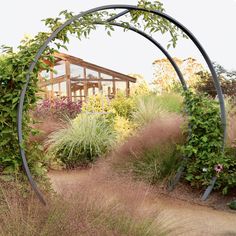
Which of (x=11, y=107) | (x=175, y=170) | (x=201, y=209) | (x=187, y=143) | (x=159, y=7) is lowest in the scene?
(x=201, y=209)

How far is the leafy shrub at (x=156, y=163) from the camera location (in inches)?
234

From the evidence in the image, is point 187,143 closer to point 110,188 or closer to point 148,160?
point 148,160

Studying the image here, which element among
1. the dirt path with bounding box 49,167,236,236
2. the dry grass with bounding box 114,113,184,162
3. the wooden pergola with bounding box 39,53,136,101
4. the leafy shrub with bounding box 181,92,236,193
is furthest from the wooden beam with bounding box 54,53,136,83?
the leafy shrub with bounding box 181,92,236,193

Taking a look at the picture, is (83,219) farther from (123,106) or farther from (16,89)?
(123,106)

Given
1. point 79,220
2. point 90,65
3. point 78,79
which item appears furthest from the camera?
point 90,65

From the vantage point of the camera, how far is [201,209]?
5.50 metres

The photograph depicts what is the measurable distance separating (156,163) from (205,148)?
73 cm

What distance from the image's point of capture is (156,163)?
594cm

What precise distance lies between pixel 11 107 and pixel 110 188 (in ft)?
4.49

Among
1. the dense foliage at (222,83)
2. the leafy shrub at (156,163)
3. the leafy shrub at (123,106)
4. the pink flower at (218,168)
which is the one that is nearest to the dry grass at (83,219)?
the leafy shrub at (156,163)

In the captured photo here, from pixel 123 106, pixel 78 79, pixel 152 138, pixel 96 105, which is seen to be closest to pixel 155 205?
pixel 152 138

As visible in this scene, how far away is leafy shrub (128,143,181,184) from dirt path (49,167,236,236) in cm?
31

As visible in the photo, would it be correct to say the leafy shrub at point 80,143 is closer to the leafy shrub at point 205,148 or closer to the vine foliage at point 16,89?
the leafy shrub at point 205,148

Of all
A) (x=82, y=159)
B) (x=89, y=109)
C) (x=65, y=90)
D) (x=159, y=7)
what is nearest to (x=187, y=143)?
(x=159, y=7)
